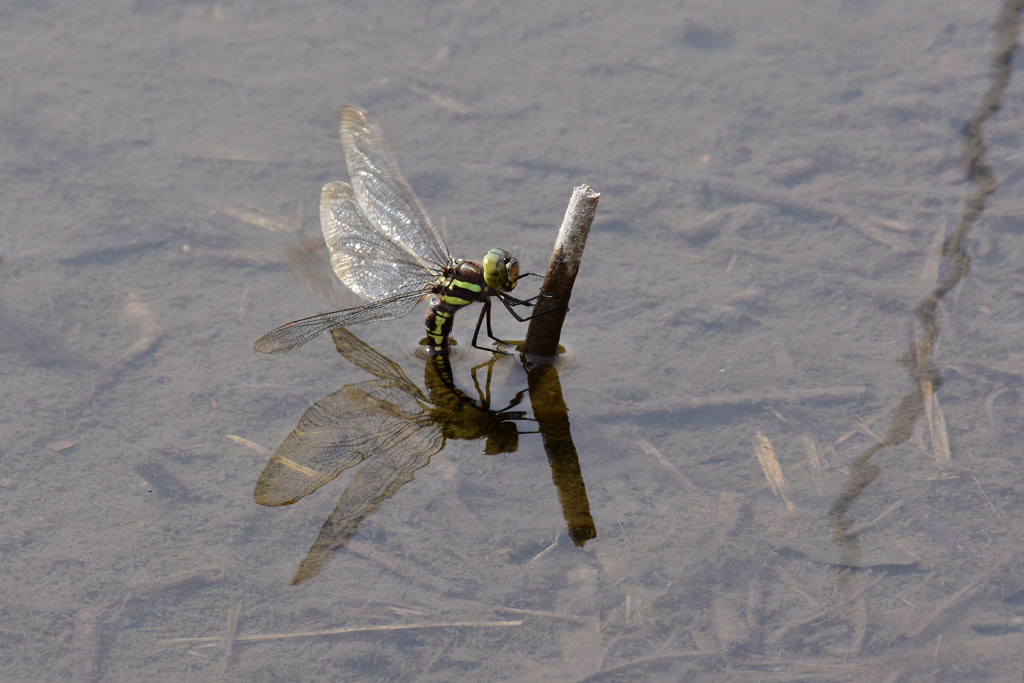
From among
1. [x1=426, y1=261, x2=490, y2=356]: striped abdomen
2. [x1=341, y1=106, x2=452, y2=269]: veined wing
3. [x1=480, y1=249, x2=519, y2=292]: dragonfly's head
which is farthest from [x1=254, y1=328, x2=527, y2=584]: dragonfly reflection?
[x1=341, y1=106, x2=452, y2=269]: veined wing

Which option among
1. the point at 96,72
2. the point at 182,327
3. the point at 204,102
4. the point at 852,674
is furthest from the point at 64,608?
the point at 96,72

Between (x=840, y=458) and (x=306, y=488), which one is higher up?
(x=840, y=458)

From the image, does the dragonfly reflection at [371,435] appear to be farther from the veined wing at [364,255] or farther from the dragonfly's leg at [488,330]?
the veined wing at [364,255]

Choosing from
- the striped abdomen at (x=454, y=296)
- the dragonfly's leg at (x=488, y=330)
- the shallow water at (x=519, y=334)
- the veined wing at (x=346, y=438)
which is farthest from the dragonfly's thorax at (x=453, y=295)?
the veined wing at (x=346, y=438)

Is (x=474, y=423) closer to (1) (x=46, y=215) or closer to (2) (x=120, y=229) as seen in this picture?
(2) (x=120, y=229)

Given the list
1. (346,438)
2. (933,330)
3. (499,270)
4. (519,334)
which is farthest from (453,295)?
(933,330)

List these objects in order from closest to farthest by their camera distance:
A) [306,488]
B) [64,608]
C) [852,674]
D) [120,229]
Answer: [852,674], [64,608], [306,488], [120,229]
